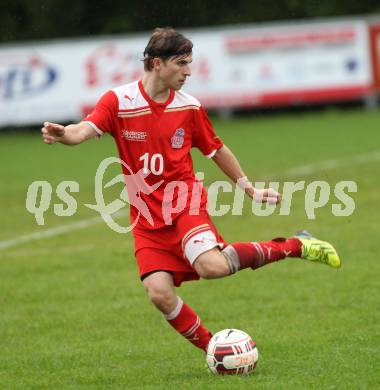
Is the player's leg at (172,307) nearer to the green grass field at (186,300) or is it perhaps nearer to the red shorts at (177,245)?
the red shorts at (177,245)

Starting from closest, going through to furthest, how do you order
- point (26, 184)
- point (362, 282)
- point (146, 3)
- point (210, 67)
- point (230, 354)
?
1. point (230, 354)
2. point (362, 282)
3. point (26, 184)
4. point (210, 67)
5. point (146, 3)

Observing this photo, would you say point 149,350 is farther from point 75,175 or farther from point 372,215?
point 75,175

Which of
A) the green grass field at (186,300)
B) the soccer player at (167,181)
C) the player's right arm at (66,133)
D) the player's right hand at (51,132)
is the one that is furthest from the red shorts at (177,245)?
the player's right hand at (51,132)

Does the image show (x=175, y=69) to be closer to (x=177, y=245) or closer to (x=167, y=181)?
(x=167, y=181)

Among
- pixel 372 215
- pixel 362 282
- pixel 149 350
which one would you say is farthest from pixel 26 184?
pixel 149 350

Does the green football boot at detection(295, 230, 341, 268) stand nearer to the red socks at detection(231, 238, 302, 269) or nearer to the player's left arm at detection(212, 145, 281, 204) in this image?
the red socks at detection(231, 238, 302, 269)

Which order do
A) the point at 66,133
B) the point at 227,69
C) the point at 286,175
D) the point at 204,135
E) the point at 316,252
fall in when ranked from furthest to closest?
the point at 227,69 → the point at 286,175 → the point at 316,252 → the point at 204,135 → the point at 66,133

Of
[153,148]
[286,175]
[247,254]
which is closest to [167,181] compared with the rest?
[153,148]

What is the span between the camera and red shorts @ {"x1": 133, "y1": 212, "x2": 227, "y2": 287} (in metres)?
6.33

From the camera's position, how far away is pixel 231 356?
6227mm

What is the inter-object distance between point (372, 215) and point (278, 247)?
19.2ft

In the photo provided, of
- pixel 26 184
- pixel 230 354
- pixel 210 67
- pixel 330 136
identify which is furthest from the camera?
pixel 210 67

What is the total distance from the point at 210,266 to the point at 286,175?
9802mm

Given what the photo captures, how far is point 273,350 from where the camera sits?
270 inches
